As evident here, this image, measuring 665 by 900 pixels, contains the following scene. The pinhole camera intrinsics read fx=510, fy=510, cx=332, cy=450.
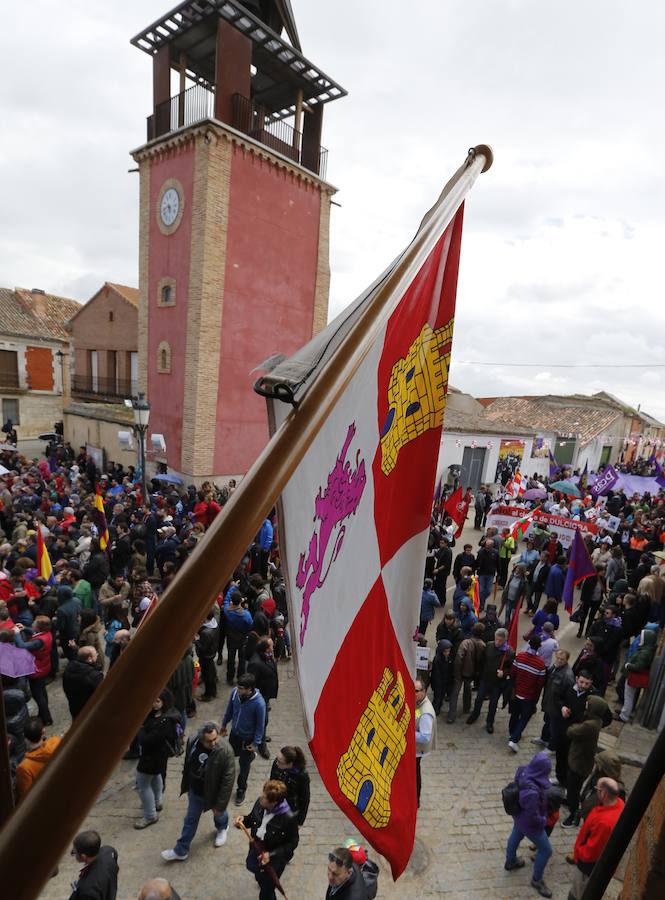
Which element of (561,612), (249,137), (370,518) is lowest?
(561,612)

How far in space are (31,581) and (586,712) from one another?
7622mm

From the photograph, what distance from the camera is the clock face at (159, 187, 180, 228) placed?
17.8 meters

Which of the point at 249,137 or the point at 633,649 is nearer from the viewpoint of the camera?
the point at 633,649

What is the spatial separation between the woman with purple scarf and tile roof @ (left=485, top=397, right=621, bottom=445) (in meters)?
30.2

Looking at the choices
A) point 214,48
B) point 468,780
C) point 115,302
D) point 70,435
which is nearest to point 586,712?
point 468,780

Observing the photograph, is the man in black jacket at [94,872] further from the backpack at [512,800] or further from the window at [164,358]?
the window at [164,358]

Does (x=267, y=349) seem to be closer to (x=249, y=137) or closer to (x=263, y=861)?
(x=249, y=137)

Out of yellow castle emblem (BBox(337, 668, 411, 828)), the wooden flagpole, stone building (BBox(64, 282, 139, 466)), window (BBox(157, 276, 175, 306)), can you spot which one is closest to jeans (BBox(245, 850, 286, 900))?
yellow castle emblem (BBox(337, 668, 411, 828))

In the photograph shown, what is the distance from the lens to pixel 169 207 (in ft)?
59.6

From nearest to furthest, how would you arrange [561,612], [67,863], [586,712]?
[67,863] → [586,712] → [561,612]

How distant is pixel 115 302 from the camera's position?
100 ft

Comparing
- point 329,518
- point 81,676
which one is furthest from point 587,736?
point 81,676

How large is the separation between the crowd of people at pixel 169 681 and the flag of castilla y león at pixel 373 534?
71 centimetres

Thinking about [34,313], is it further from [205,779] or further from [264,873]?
[264,873]
